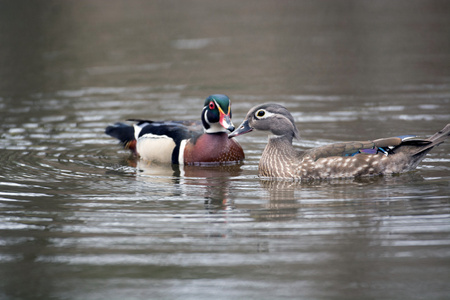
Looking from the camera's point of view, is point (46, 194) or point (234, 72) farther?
point (234, 72)

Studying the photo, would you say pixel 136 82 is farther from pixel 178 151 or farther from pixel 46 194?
pixel 46 194

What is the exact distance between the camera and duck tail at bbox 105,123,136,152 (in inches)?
455

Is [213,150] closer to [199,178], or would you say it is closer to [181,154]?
[181,154]

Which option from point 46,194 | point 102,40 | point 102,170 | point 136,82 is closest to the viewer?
point 46,194

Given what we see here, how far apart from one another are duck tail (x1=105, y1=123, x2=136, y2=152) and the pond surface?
29 cm

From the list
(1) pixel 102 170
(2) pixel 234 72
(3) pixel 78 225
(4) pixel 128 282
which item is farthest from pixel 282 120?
(2) pixel 234 72

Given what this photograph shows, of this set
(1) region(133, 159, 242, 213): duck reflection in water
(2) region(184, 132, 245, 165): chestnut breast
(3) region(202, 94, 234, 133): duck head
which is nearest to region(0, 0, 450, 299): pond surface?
(1) region(133, 159, 242, 213): duck reflection in water

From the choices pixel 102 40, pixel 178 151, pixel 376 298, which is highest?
pixel 102 40

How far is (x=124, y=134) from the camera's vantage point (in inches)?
459

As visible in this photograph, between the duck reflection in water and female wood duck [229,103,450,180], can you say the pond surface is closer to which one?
the duck reflection in water

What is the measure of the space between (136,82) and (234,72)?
2.13m

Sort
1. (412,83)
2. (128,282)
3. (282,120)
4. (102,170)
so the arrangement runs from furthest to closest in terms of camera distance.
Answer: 1. (412,83)
2. (102,170)
3. (282,120)
4. (128,282)

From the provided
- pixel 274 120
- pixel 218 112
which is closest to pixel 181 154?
pixel 218 112

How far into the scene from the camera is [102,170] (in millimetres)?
10125
